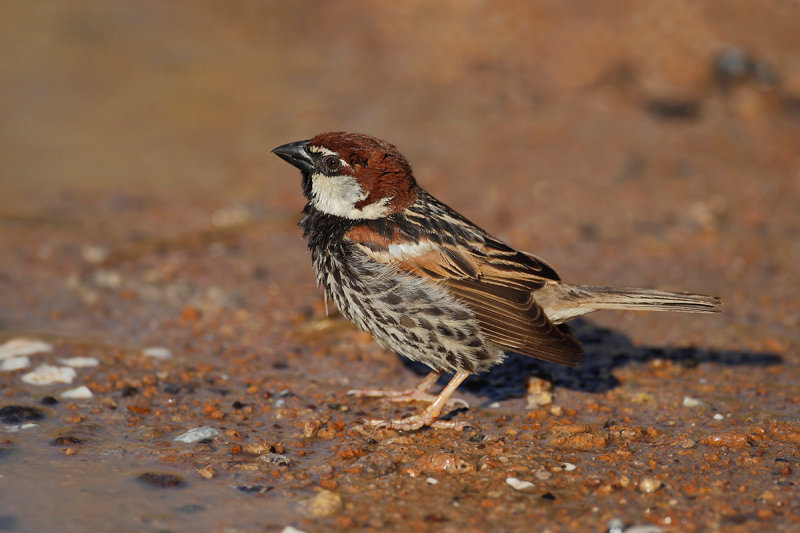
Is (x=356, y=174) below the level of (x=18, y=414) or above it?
above

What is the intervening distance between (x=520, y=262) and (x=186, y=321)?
9.01 feet

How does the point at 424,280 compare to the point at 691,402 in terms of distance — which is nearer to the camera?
the point at 424,280

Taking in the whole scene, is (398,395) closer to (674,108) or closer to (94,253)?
(94,253)

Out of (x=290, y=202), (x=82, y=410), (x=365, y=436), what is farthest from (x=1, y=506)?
(x=290, y=202)

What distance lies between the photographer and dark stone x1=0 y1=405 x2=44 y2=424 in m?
5.18

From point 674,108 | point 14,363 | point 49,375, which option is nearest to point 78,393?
point 49,375

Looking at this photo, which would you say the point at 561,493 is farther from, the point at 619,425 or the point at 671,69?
the point at 671,69

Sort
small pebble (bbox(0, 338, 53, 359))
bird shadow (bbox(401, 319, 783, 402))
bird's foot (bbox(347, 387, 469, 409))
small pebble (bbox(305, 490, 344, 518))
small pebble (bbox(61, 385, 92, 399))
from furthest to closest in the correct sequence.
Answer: small pebble (bbox(0, 338, 53, 359)) → bird shadow (bbox(401, 319, 783, 402)) → bird's foot (bbox(347, 387, 469, 409)) → small pebble (bbox(61, 385, 92, 399)) → small pebble (bbox(305, 490, 344, 518))

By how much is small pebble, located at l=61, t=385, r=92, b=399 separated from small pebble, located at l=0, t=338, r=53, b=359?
70cm

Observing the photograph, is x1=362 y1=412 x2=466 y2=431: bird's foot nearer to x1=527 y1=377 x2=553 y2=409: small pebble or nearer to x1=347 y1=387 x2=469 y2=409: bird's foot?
x1=347 y1=387 x2=469 y2=409: bird's foot

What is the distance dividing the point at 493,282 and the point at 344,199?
1.07 metres

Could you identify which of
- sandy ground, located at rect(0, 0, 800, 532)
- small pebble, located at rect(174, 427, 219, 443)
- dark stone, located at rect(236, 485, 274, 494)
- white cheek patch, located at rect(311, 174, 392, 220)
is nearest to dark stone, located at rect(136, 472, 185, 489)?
sandy ground, located at rect(0, 0, 800, 532)

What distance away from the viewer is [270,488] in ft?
14.8

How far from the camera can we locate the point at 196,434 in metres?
5.07
